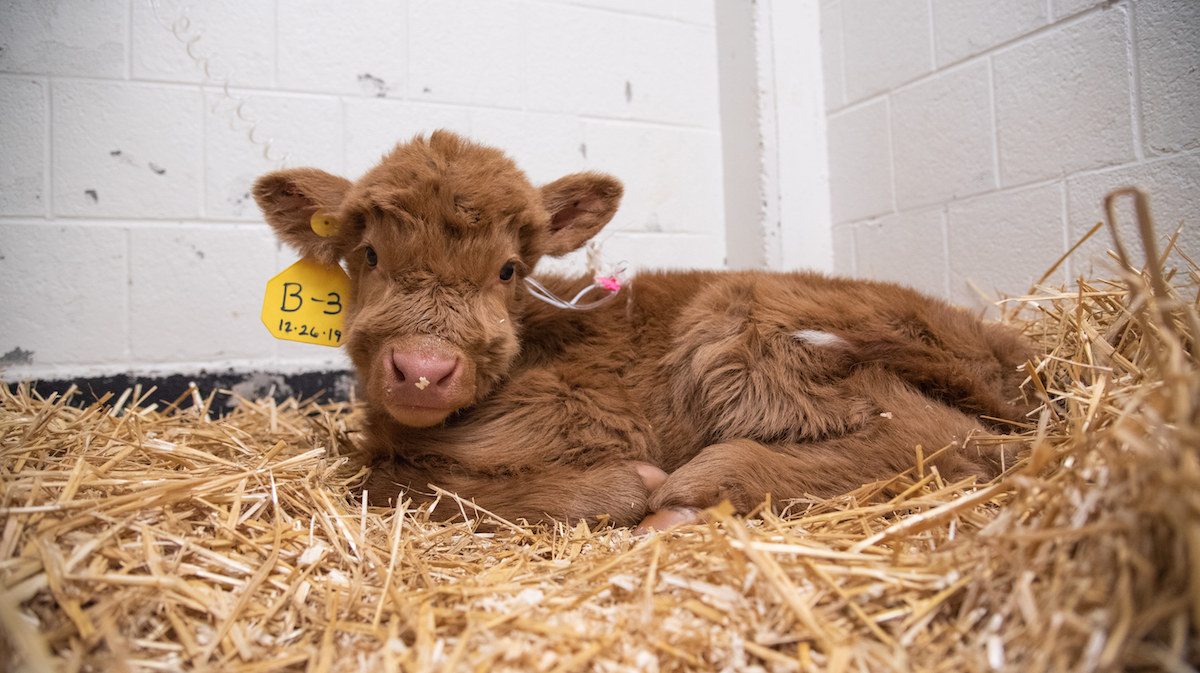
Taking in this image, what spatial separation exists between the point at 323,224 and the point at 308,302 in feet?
0.92

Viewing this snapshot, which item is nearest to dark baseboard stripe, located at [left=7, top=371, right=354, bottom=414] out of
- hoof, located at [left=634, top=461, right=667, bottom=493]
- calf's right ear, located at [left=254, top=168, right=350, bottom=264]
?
calf's right ear, located at [left=254, top=168, right=350, bottom=264]

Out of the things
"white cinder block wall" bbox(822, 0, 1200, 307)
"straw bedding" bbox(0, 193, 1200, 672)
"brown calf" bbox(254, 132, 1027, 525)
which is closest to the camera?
"straw bedding" bbox(0, 193, 1200, 672)

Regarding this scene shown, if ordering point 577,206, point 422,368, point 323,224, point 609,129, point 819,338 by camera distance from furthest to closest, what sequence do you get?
point 609,129, point 577,206, point 323,224, point 819,338, point 422,368

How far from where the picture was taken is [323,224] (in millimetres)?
2158

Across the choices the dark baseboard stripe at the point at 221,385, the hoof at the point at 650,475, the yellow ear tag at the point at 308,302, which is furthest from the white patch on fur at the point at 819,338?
the dark baseboard stripe at the point at 221,385

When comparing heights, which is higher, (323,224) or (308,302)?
(323,224)

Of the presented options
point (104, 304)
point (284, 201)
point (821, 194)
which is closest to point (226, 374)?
point (104, 304)

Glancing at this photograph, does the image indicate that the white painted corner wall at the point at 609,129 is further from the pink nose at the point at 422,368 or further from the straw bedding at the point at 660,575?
the pink nose at the point at 422,368

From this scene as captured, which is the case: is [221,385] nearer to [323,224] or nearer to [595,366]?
[323,224]

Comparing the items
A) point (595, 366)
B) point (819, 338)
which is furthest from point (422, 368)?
point (819, 338)

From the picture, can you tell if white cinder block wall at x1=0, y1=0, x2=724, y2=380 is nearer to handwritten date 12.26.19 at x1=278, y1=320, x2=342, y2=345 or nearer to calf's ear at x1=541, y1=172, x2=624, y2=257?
handwritten date 12.26.19 at x1=278, y1=320, x2=342, y2=345

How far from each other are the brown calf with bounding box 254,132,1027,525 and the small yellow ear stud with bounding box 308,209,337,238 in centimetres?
3

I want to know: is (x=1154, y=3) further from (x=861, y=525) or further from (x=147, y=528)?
(x=147, y=528)

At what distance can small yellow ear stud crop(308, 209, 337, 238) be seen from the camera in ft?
7.01
